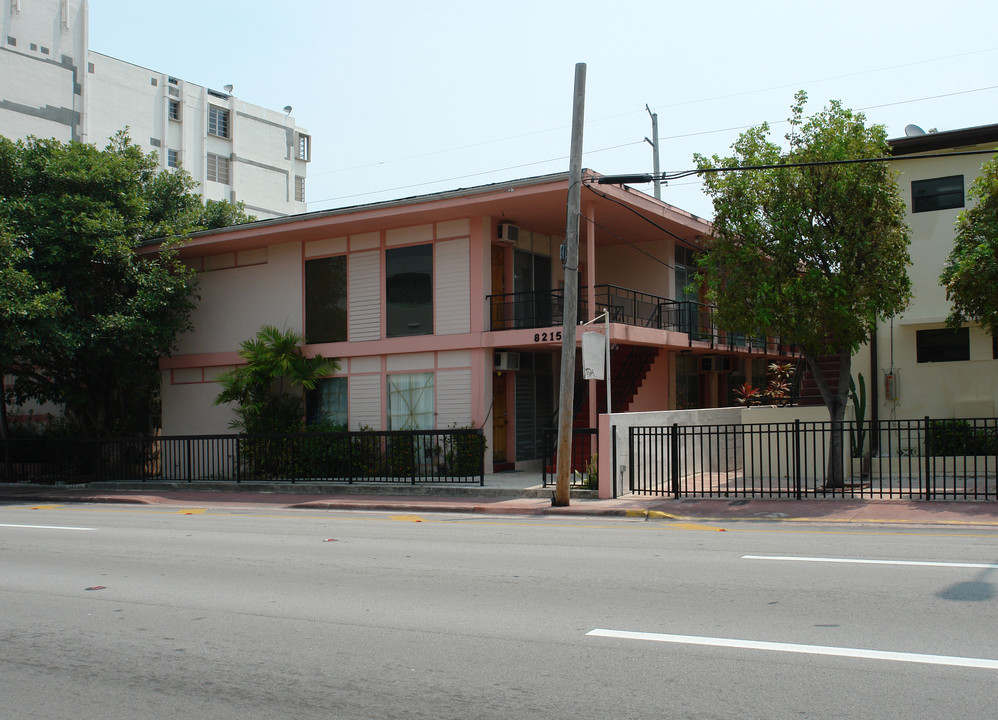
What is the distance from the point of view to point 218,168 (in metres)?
53.4

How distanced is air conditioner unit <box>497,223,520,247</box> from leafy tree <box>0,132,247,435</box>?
368 inches

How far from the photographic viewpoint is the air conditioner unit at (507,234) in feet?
74.3

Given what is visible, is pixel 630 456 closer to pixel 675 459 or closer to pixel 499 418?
pixel 675 459

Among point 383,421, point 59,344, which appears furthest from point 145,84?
point 383,421

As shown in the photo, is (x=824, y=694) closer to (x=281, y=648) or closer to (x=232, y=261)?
(x=281, y=648)

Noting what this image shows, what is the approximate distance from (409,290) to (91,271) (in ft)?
29.2

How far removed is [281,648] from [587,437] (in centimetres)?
1605

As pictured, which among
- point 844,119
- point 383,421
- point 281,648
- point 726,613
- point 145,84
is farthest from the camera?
point 145,84

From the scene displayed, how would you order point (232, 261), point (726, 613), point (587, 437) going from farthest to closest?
point (232, 261) → point (587, 437) → point (726, 613)

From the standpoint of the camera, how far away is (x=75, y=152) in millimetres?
24812

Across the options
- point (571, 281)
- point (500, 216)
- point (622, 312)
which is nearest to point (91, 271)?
point (500, 216)

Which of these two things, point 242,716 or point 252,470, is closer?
point 242,716

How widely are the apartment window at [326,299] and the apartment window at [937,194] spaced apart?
47.4 feet

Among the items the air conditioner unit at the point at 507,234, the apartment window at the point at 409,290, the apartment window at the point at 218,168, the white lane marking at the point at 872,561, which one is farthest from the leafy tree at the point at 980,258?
the apartment window at the point at 218,168
